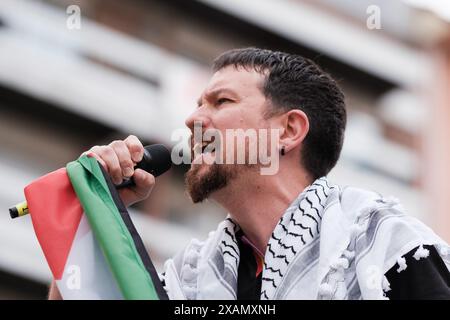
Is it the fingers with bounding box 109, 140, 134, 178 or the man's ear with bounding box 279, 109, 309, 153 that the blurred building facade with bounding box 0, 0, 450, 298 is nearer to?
the man's ear with bounding box 279, 109, 309, 153

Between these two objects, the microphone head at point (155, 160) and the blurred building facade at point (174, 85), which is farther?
the blurred building facade at point (174, 85)

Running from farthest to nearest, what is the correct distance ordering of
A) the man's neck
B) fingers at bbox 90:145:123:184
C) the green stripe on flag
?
the man's neck, fingers at bbox 90:145:123:184, the green stripe on flag

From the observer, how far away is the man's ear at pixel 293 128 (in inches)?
125

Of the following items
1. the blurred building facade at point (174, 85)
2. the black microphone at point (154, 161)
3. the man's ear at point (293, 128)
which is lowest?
the black microphone at point (154, 161)

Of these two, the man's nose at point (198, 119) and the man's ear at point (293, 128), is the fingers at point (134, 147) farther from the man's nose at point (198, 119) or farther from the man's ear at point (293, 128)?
the man's ear at point (293, 128)

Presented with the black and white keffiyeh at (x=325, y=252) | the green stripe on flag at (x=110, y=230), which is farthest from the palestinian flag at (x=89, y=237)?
the black and white keffiyeh at (x=325, y=252)

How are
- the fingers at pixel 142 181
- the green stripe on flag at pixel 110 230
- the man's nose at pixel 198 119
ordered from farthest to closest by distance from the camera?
the man's nose at pixel 198 119 < the fingers at pixel 142 181 < the green stripe on flag at pixel 110 230

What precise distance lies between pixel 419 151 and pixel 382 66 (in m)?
1.46

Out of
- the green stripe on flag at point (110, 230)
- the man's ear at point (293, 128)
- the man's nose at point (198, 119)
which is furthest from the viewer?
the man's ear at point (293, 128)

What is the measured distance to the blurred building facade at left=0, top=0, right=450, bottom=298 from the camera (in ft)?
40.5

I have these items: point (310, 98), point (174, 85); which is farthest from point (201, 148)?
point (174, 85)

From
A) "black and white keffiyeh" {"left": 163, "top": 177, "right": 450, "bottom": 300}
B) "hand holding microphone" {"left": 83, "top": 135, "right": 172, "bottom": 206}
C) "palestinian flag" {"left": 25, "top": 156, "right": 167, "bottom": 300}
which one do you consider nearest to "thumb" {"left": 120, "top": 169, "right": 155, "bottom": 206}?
"hand holding microphone" {"left": 83, "top": 135, "right": 172, "bottom": 206}

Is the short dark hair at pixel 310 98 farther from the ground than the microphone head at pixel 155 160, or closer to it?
farther from the ground

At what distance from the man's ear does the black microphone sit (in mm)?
509
